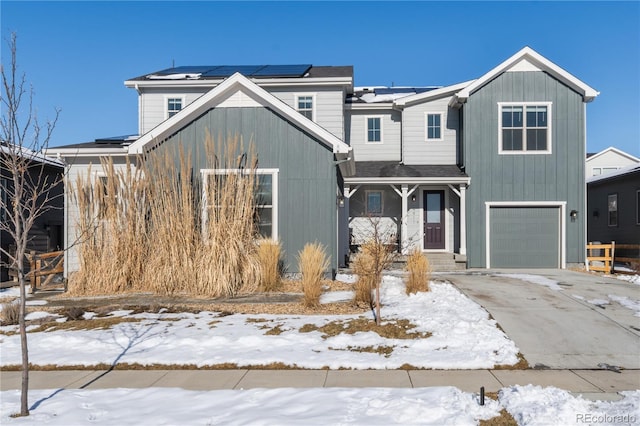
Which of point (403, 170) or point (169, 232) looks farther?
point (403, 170)

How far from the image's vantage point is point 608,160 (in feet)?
92.9

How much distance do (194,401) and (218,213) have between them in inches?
255

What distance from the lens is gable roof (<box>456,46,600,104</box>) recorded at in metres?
15.9

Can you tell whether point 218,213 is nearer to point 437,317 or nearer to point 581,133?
point 437,317

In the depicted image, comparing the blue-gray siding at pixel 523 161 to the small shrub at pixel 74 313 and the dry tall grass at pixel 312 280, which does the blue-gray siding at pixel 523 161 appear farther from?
the small shrub at pixel 74 313

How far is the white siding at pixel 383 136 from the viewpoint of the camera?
1866 centimetres

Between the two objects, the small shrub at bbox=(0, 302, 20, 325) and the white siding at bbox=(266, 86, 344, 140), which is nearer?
the small shrub at bbox=(0, 302, 20, 325)

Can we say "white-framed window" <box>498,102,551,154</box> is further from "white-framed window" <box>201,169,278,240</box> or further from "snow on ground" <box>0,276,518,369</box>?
"snow on ground" <box>0,276,518,369</box>

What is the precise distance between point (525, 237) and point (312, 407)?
1371cm

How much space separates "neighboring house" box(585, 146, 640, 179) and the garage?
1461 centimetres

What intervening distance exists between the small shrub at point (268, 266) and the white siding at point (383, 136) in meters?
8.65

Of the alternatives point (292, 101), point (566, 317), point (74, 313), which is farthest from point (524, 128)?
point (74, 313)

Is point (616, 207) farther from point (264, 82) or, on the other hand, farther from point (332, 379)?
point (332, 379)

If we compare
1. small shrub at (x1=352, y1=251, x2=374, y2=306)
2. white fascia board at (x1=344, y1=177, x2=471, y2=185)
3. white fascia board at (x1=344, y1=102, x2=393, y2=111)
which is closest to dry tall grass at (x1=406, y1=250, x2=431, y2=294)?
small shrub at (x1=352, y1=251, x2=374, y2=306)
